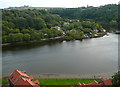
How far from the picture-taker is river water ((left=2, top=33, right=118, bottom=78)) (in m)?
6.63

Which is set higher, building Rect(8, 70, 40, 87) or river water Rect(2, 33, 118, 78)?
building Rect(8, 70, 40, 87)

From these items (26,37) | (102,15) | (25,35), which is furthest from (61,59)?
(102,15)

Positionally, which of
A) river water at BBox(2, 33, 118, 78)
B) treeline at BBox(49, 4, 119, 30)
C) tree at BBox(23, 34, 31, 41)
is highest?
treeline at BBox(49, 4, 119, 30)

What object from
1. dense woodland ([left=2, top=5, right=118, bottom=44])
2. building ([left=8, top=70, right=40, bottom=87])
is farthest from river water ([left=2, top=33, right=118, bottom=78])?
dense woodland ([left=2, top=5, right=118, bottom=44])

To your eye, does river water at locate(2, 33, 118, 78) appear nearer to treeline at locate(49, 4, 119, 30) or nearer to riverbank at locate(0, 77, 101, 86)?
riverbank at locate(0, 77, 101, 86)

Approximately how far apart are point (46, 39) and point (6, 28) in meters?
2.85

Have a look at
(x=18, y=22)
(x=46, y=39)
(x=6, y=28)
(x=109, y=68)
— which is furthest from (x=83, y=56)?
(x=18, y=22)

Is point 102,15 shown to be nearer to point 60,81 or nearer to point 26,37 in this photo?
point 26,37

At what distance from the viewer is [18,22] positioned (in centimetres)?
1349

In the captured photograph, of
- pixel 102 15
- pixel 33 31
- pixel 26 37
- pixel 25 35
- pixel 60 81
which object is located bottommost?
pixel 60 81

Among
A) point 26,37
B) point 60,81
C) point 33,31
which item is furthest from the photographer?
point 33,31

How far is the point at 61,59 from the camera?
303 inches

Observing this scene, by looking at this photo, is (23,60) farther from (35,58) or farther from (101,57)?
(101,57)

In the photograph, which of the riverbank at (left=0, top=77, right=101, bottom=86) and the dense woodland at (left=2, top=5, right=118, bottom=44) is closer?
the riverbank at (left=0, top=77, right=101, bottom=86)
